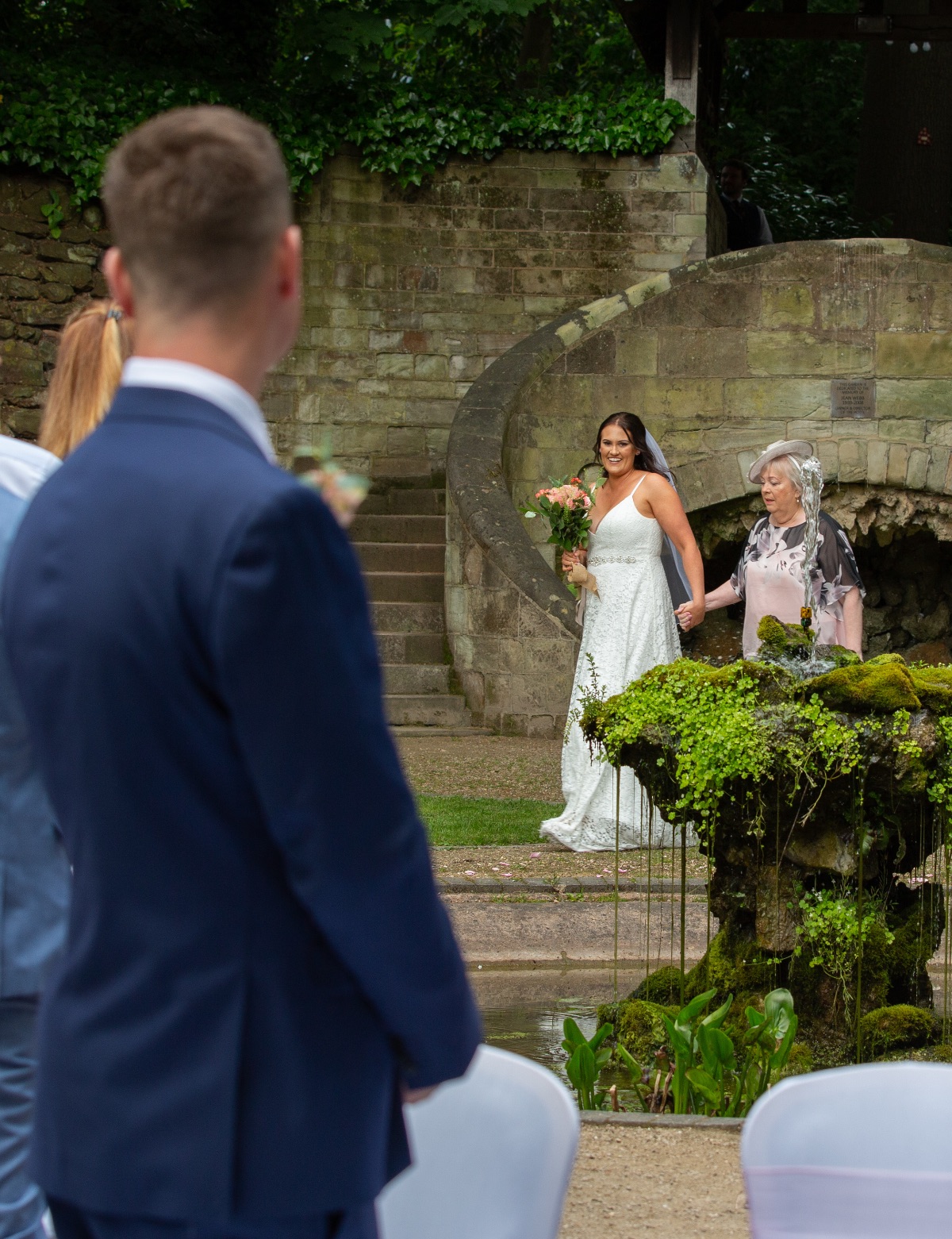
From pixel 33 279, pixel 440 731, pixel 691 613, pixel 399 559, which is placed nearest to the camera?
pixel 691 613

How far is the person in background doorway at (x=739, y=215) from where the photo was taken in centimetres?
1616

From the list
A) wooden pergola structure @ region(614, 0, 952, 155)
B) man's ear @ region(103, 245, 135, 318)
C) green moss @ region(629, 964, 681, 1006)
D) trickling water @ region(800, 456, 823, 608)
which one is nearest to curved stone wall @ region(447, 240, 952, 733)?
wooden pergola structure @ region(614, 0, 952, 155)

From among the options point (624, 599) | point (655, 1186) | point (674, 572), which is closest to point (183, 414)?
point (655, 1186)

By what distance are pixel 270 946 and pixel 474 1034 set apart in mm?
238

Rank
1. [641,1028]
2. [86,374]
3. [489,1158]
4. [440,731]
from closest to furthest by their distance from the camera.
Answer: [489,1158], [86,374], [641,1028], [440,731]

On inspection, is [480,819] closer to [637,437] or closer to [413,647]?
[637,437]

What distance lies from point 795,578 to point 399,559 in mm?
7355

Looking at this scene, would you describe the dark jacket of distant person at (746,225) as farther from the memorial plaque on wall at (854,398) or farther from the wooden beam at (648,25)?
the memorial plaque on wall at (854,398)

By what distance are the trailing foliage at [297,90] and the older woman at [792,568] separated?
30.8 ft

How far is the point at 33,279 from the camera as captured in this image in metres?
15.1

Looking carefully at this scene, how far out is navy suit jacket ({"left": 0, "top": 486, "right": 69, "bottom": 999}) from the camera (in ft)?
7.65

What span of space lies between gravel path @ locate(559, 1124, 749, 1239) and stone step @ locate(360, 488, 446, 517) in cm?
1117

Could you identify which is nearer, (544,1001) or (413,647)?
(544,1001)

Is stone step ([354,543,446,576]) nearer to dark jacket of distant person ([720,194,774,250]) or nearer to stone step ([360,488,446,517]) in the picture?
stone step ([360,488,446,517])
